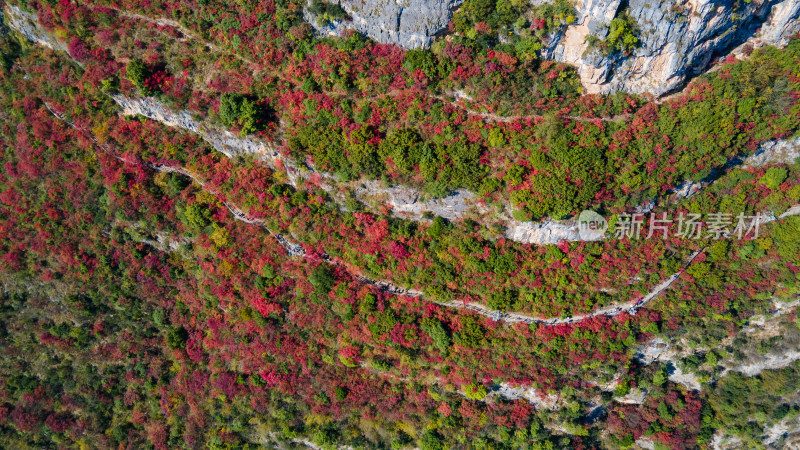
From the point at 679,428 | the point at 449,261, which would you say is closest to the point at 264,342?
the point at 449,261

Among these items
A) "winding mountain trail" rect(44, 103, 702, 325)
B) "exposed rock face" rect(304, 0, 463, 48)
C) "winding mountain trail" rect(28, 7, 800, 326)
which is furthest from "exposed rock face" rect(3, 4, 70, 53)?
"exposed rock face" rect(304, 0, 463, 48)

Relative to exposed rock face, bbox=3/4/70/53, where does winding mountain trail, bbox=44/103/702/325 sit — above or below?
below

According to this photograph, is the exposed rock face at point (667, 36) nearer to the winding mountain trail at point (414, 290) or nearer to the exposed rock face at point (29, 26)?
the winding mountain trail at point (414, 290)

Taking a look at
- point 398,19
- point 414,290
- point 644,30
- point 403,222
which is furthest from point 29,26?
point 644,30

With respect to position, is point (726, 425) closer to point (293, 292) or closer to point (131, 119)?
point (293, 292)

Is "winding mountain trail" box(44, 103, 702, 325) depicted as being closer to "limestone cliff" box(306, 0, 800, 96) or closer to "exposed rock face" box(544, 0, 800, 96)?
"exposed rock face" box(544, 0, 800, 96)

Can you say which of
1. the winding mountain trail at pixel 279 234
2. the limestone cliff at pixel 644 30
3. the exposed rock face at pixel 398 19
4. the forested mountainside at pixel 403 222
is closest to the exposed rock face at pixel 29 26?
the forested mountainside at pixel 403 222

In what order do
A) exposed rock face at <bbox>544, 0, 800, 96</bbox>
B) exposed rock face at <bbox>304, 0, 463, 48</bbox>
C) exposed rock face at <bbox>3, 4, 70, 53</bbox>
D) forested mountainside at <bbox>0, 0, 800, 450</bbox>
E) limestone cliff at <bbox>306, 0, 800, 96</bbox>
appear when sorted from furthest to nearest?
exposed rock face at <bbox>3, 4, 70, 53</bbox> < forested mountainside at <bbox>0, 0, 800, 450</bbox> < exposed rock face at <bbox>304, 0, 463, 48</bbox> < limestone cliff at <bbox>306, 0, 800, 96</bbox> < exposed rock face at <bbox>544, 0, 800, 96</bbox>
